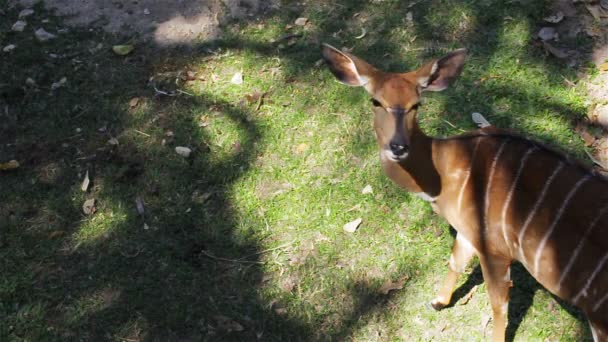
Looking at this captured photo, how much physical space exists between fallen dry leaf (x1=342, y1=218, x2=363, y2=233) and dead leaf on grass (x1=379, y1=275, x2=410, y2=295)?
405 mm

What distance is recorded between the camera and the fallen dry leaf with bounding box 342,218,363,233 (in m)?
3.84

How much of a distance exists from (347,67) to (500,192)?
36.2 inches

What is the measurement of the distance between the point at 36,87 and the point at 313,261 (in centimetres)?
264

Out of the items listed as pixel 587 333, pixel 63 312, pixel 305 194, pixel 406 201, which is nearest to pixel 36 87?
pixel 63 312

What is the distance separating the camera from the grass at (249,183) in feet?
11.5

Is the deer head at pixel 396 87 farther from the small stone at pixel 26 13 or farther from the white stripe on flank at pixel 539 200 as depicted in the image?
the small stone at pixel 26 13

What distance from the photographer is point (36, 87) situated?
4836 mm

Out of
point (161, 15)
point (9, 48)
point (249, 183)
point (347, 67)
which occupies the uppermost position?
point (347, 67)

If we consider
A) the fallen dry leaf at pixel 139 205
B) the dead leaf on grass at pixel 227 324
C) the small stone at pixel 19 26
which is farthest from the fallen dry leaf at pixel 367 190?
the small stone at pixel 19 26

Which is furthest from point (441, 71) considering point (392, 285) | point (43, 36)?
point (43, 36)

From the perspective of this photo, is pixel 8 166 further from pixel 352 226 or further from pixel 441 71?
pixel 441 71

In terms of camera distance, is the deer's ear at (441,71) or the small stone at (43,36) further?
the small stone at (43,36)

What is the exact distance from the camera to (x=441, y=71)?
3027 millimetres

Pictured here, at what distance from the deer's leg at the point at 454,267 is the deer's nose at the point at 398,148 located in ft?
2.20
